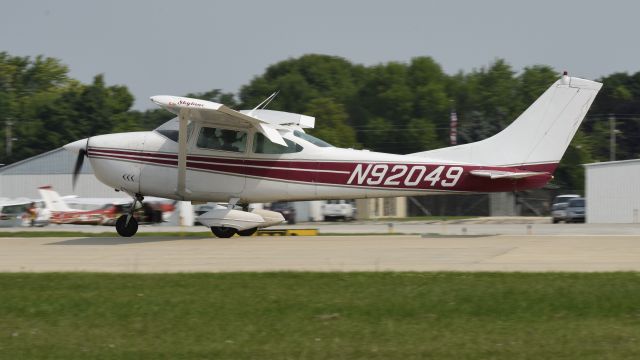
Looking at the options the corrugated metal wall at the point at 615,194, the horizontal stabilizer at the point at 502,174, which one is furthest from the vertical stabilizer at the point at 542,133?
the corrugated metal wall at the point at 615,194

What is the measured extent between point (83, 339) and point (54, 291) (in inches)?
98.2

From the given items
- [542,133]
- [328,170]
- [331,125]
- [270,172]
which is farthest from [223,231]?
[331,125]

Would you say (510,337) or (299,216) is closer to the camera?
(510,337)

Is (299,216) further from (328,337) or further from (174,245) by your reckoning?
(328,337)

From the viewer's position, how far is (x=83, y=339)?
866cm

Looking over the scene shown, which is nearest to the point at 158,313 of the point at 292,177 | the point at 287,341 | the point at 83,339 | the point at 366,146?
the point at 83,339

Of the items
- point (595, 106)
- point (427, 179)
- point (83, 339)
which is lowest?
point (83, 339)

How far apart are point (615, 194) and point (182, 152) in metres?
31.6

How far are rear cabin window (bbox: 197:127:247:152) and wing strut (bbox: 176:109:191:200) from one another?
448 mm

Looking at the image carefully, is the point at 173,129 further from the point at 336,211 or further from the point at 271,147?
the point at 336,211

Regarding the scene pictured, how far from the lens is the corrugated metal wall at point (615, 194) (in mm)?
44156

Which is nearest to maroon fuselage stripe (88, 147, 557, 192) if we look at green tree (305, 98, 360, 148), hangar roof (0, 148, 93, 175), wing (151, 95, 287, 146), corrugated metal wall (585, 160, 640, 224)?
wing (151, 95, 287, 146)

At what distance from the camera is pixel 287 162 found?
18266 millimetres

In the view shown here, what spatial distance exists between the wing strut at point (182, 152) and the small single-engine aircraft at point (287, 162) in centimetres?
2
